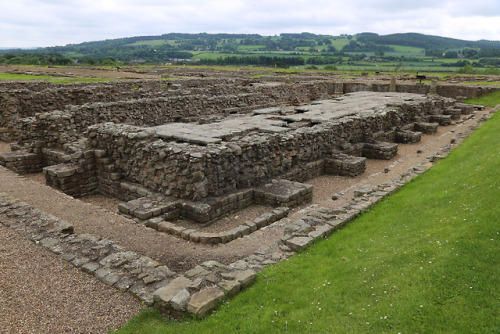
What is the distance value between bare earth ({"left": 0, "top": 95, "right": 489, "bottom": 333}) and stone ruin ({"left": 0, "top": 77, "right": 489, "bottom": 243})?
611mm

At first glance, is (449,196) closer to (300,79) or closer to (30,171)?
(30,171)

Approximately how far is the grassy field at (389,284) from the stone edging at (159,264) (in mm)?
292

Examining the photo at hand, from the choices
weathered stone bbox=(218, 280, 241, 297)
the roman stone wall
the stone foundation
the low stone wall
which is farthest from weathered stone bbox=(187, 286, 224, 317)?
the low stone wall

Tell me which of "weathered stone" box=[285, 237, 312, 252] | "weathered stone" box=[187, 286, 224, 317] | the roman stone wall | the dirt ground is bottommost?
the dirt ground

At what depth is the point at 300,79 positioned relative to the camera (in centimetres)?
4950

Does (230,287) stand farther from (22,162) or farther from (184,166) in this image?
(22,162)

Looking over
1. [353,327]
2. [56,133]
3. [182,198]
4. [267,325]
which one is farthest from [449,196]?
[56,133]

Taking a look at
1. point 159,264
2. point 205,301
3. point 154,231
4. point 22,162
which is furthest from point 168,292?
point 22,162

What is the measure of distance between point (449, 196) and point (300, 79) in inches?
1686

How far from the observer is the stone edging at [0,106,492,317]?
20.1 ft

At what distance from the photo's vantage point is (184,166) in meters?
11.1

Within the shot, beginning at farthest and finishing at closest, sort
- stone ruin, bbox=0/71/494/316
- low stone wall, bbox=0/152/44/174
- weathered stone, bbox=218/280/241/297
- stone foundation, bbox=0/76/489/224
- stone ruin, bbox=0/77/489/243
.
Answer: low stone wall, bbox=0/152/44/174, stone foundation, bbox=0/76/489/224, stone ruin, bbox=0/77/489/243, stone ruin, bbox=0/71/494/316, weathered stone, bbox=218/280/241/297

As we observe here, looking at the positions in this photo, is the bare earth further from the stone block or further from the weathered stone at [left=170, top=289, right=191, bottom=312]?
the weathered stone at [left=170, top=289, right=191, bottom=312]

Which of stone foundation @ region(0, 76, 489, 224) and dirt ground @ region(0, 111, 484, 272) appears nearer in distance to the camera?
dirt ground @ region(0, 111, 484, 272)
